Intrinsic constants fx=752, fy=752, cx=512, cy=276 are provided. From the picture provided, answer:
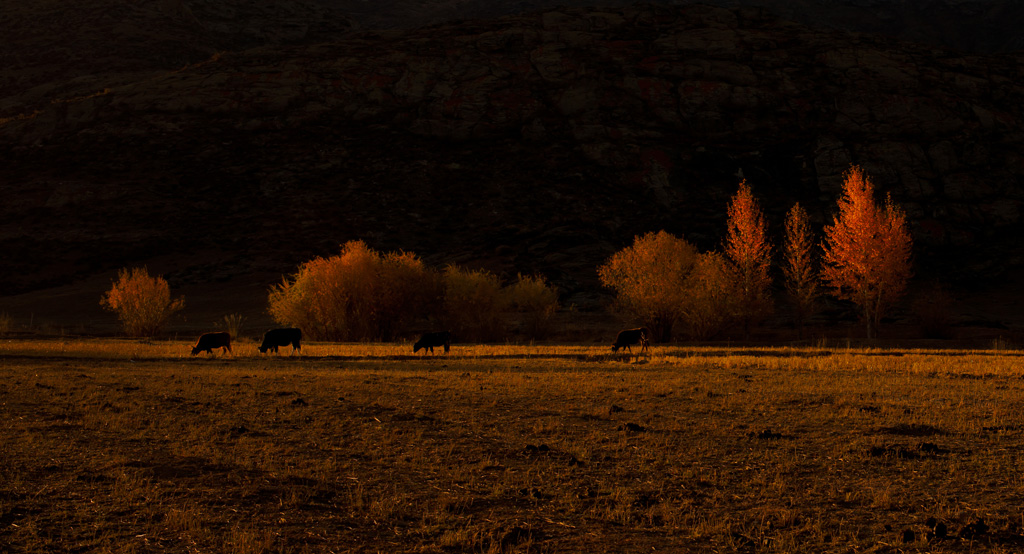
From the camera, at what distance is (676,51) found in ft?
403

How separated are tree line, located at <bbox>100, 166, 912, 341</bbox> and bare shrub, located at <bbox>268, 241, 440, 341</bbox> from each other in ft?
0.21

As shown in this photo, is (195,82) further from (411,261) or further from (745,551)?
(745,551)

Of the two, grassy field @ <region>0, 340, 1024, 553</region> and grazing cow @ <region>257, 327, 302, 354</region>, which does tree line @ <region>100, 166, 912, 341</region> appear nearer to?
grazing cow @ <region>257, 327, 302, 354</region>

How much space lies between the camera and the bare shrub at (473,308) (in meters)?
49.2

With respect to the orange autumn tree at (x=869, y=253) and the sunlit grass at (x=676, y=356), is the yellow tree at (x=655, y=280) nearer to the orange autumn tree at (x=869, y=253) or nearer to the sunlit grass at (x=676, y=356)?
the orange autumn tree at (x=869, y=253)

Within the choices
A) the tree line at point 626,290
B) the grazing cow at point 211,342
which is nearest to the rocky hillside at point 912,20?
the tree line at point 626,290

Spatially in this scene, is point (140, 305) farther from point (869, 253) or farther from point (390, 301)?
point (869, 253)

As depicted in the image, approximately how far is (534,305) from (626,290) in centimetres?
709

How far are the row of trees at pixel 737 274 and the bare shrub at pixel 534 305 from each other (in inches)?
177

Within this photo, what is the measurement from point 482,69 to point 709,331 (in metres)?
82.9

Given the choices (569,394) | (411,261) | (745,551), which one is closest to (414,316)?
(411,261)

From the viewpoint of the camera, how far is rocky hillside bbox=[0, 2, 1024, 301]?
88.8 metres

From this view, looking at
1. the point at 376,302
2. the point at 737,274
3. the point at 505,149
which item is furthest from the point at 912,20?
the point at 376,302

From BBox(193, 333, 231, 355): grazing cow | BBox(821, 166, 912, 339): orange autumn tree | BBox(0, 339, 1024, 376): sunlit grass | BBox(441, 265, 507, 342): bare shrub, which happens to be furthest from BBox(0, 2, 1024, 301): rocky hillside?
BBox(193, 333, 231, 355): grazing cow
